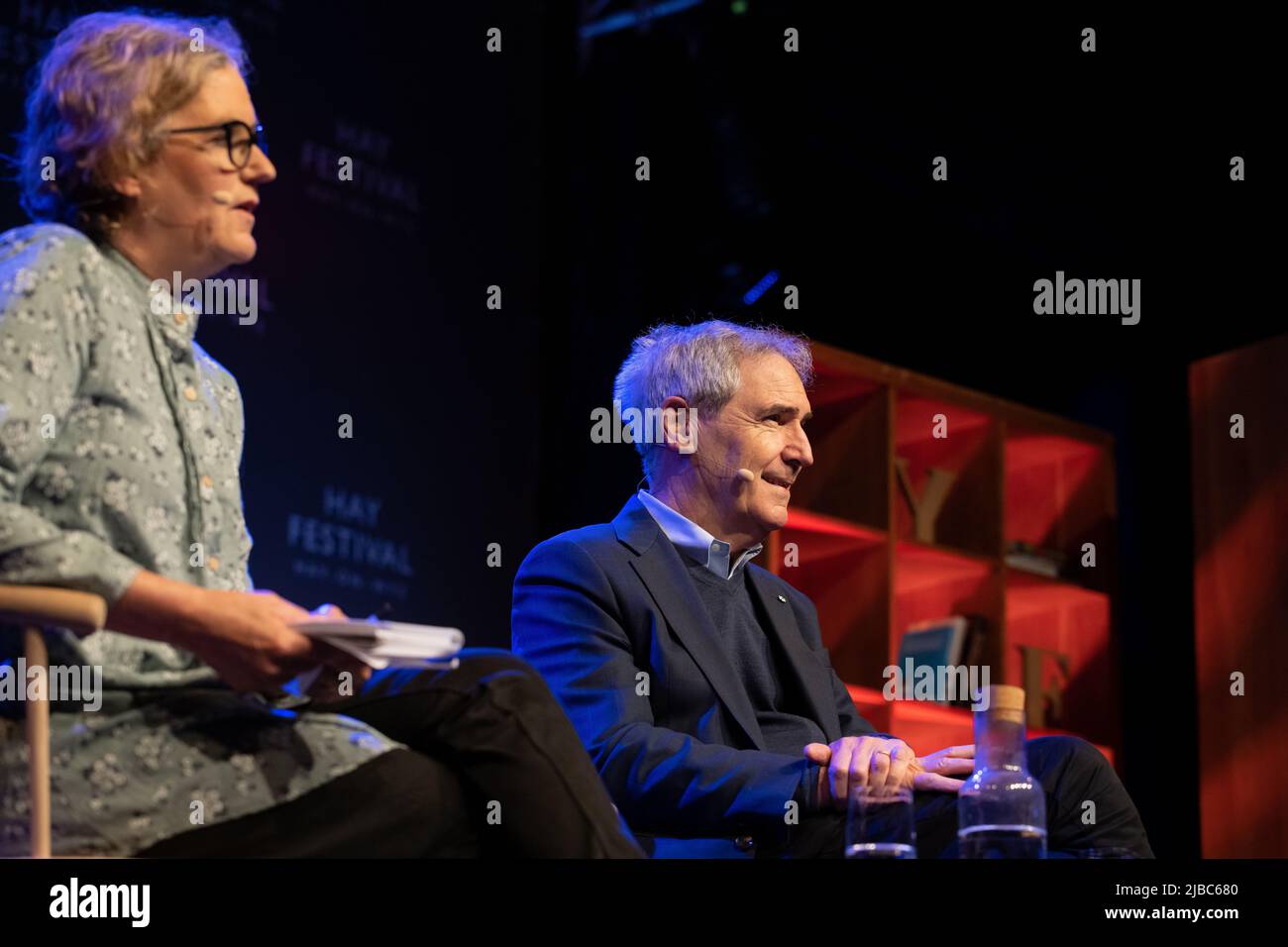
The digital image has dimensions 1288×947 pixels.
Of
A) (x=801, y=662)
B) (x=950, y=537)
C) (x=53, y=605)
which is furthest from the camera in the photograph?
(x=950, y=537)

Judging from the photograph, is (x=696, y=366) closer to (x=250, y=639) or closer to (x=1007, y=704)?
(x=1007, y=704)

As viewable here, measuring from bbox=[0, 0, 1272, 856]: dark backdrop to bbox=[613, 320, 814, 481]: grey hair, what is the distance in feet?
2.53

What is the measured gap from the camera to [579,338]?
4.36 meters

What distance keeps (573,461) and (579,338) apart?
0.34 m

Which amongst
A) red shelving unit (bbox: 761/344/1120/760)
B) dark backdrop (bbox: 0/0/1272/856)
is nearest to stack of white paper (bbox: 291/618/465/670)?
dark backdrop (bbox: 0/0/1272/856)

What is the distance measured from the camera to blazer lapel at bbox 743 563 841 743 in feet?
9.49

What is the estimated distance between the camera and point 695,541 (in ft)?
9.77

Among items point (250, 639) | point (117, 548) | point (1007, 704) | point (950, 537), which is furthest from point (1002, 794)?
point (950, 537)

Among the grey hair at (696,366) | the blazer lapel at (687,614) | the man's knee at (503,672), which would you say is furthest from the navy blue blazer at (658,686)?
the man's knee at (503,672)

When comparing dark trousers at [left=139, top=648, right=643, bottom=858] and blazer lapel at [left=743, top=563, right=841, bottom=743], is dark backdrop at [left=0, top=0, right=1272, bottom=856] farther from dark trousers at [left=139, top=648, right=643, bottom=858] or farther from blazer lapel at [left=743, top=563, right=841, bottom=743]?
dark trousers at [left=139, top=648, right=643, bottom=858]

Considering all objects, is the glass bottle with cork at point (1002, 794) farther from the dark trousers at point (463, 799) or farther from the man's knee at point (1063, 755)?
the dark trousers at point (463, 799)

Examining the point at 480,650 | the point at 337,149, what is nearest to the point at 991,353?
the point at 337,149

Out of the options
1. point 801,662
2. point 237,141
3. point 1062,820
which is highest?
point 237,141

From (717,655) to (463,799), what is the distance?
982 mm
